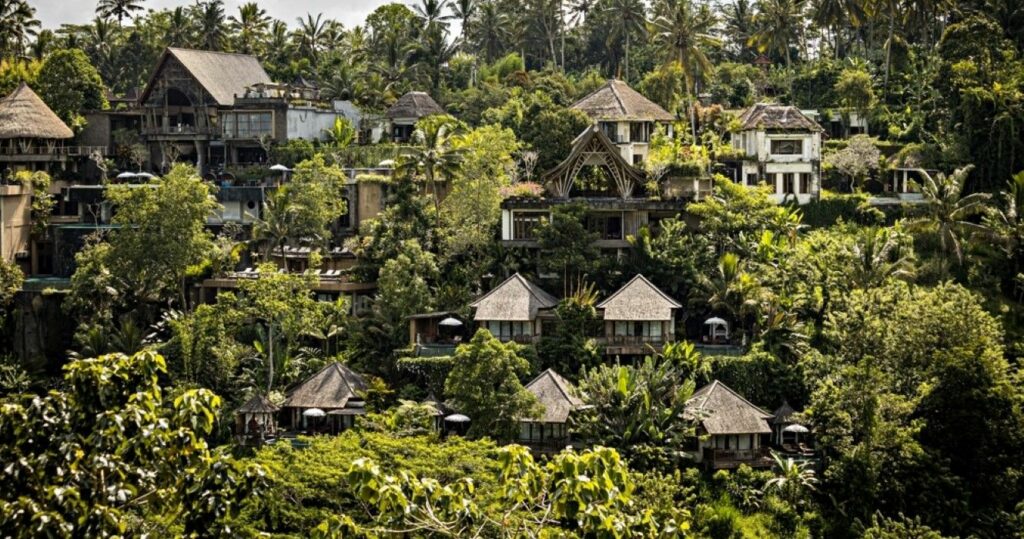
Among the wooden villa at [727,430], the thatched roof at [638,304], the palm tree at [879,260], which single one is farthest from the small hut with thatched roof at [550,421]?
the palm tree at [879,260]

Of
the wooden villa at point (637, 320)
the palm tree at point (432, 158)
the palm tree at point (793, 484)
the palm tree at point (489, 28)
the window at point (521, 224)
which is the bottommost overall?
the palm tree at point (793, 484)

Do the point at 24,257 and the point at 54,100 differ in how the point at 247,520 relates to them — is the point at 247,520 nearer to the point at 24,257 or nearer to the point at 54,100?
the point at 24,257

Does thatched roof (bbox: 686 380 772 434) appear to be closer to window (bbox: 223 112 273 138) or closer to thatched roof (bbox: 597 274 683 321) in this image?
thatched roof (bbox: 597 274 683 321)

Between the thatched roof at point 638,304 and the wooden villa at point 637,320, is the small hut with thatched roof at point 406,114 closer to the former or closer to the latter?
the thatched roof at point 638,304

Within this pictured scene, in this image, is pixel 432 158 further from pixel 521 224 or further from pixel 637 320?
pixel 637 320

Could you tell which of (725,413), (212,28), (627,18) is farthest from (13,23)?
(725,413)

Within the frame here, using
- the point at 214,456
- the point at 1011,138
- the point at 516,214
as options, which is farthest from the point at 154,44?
the point at 214,456

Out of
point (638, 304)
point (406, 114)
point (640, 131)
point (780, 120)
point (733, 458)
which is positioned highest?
point (406, 114)
